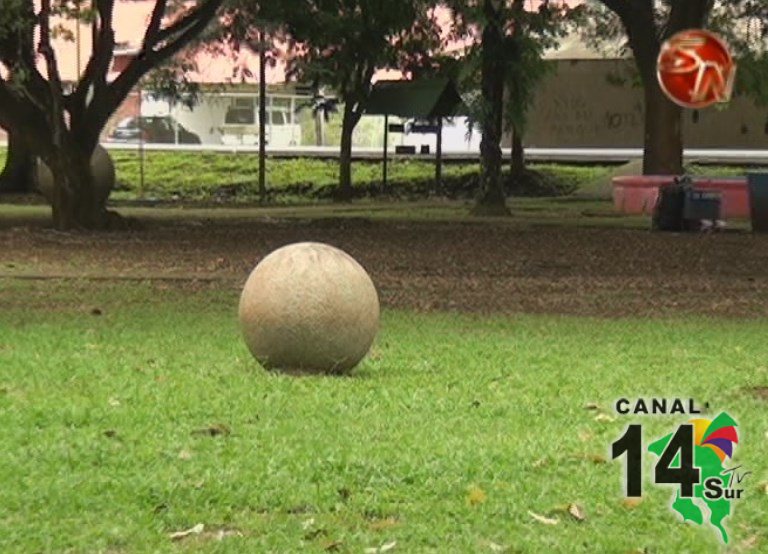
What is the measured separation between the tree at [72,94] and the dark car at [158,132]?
3009 centimetres

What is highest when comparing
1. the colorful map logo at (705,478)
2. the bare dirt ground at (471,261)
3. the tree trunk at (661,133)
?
the tree trunk at (661,133)

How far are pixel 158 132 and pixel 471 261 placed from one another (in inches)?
1515

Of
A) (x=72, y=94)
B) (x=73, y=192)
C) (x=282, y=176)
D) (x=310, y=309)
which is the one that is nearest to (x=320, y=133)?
(x=282, y=176)

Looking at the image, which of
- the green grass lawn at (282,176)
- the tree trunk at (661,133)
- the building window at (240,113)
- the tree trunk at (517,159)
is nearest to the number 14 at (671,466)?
the tree trunk at (661,133)

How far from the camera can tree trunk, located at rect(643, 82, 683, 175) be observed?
33.3m

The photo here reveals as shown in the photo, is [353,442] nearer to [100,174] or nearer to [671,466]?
[671,466]

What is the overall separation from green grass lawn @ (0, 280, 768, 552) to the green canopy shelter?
25880mm

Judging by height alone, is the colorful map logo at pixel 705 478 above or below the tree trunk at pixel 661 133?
below

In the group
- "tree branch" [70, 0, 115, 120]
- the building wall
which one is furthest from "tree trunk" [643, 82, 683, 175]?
the building wall

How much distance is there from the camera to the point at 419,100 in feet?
131

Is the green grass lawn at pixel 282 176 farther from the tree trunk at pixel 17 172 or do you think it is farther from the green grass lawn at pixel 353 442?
the green grass lawn at pixel 353 442

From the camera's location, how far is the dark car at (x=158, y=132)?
191 ft

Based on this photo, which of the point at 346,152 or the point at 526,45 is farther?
the point at 346,152

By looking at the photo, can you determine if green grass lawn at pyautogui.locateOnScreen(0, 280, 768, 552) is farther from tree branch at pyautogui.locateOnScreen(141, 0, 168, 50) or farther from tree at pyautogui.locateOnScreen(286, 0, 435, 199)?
tree at pyautogui.locateOnScreen(286, 0, 435, 199)
